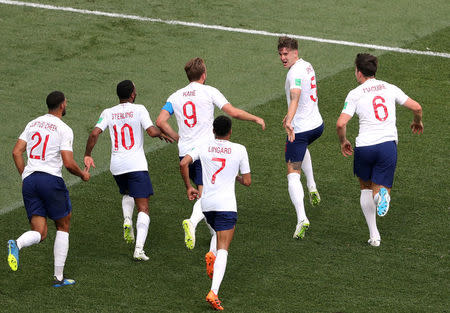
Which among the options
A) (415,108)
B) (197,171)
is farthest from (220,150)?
(415,108)

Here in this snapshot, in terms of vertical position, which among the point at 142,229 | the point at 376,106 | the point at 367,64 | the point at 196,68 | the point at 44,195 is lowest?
the point at 142,229

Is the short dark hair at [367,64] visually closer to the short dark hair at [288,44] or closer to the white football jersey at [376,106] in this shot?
the white football jersey at [376,106]

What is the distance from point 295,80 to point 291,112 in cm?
46

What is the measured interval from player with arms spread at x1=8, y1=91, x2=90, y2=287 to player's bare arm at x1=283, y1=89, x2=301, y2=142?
2.49 meters

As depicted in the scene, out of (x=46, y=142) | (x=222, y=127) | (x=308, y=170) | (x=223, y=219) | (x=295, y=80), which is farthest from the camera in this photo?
(x=308, y=170)

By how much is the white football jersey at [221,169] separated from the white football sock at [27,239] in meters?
1.88

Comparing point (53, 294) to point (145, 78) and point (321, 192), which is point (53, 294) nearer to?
point (321, 192)

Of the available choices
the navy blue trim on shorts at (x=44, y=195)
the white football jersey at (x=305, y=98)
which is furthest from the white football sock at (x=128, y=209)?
the white football jersey at (x=305, y=98)

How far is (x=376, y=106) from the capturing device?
10.5 meters

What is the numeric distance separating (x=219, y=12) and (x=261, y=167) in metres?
7.13

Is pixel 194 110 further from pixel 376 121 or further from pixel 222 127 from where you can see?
pixel 376 121

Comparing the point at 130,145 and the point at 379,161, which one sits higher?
the point at 130,145

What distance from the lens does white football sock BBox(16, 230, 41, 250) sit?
9.47 metres

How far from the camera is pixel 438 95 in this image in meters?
15.8
